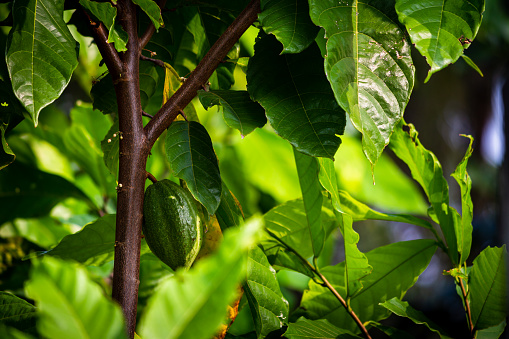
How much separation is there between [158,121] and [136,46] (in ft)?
0.33

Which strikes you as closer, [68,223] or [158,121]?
[158,121]

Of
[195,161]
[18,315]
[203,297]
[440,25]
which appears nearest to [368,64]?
[440,25]

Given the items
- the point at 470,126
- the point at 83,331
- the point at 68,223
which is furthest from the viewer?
the point at 470,126

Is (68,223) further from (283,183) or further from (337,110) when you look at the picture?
(337,110)

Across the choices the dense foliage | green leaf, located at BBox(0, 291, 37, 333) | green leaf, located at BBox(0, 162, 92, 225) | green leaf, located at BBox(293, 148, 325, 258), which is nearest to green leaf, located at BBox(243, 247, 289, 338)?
the dense foliage

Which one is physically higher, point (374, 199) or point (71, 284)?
point (71, 284)

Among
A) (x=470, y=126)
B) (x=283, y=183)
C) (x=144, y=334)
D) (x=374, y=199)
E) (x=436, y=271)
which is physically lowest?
(x=436, y=271)

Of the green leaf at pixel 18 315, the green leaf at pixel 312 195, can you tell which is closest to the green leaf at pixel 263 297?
the green leaf at pixel 312 195

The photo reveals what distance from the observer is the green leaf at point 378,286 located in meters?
0.70

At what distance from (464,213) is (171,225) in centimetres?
41

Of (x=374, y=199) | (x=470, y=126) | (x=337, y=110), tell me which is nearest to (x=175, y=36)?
(x=337, y=110)

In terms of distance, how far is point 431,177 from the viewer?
0.69 meters

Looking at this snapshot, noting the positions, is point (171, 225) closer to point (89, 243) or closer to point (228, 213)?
point (228, 213)

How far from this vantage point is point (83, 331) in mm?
243
